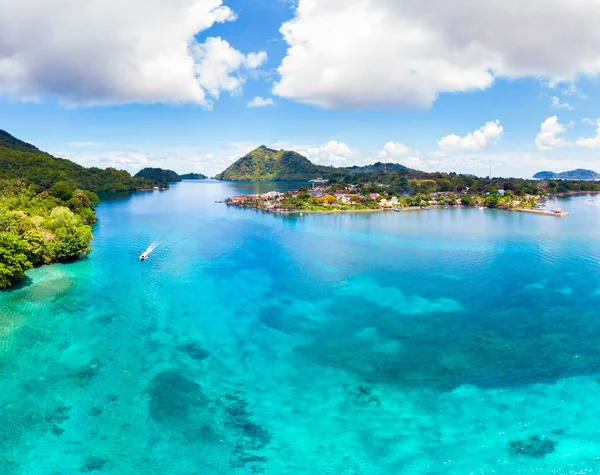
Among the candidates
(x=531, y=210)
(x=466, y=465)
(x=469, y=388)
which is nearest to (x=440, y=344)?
(x=469, y=388)

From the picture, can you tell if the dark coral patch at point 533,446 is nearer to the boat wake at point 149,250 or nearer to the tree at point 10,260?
the tree at point 10,260

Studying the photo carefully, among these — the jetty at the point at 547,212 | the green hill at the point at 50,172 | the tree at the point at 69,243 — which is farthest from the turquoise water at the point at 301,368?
the green hill at the point at 50,172

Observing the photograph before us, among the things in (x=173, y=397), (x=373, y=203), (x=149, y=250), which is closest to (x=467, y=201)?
(x=373, y=203)

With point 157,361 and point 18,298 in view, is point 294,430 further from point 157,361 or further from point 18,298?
point 18,298

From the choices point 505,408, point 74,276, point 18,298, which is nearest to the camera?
point 505,408

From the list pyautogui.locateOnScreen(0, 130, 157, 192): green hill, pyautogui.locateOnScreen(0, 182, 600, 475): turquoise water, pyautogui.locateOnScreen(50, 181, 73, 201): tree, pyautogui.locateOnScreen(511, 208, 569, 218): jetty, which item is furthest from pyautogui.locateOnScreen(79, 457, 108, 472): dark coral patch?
pyautogui.locateOnScreen(511, 208, 569, 218): jetty

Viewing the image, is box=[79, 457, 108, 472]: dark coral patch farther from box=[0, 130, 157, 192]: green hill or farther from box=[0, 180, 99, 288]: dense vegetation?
box=[0, 130, 157, 192]: green hill

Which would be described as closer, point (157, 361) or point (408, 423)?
point (408, 423)

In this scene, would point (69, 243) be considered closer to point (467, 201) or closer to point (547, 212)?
point (547, 212)
